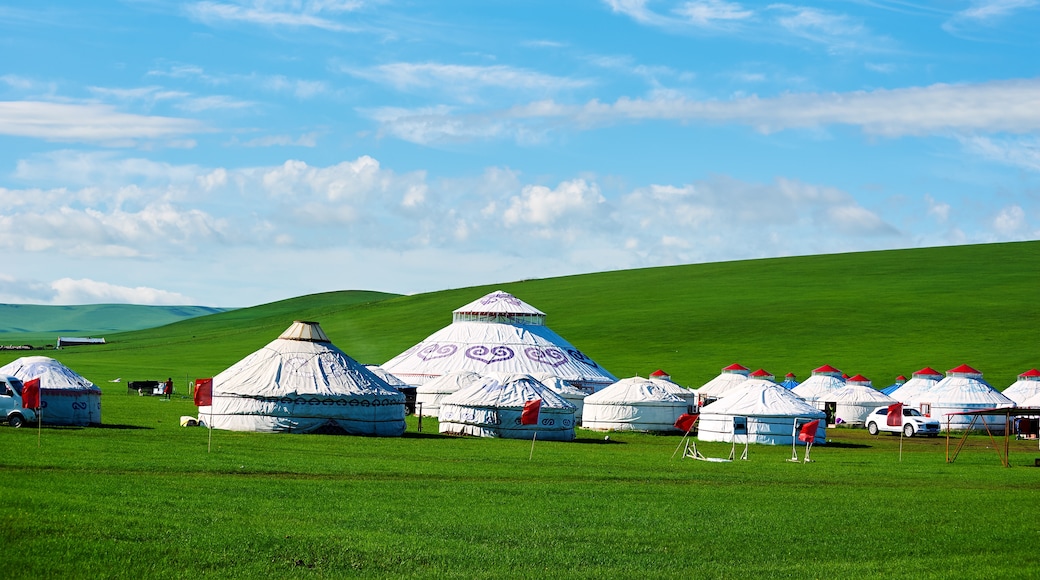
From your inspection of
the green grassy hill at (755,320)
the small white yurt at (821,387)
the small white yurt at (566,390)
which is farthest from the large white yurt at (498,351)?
the green grassy hill at (755,320)

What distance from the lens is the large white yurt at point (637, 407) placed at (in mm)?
52125

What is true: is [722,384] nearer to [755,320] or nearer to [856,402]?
[856,402]

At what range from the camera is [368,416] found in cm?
4278

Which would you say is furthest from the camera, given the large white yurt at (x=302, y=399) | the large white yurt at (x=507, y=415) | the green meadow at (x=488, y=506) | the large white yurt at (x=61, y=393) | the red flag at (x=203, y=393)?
the large white yurt at (x=507, y=415)

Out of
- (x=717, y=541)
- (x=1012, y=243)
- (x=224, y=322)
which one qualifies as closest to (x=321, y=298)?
(x=224, y=322)

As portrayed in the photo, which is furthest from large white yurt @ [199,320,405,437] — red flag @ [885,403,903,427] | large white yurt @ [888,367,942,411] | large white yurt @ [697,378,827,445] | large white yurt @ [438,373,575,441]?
large white yurt @ [888,367,942,411]

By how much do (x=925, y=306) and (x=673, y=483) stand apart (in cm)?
8047

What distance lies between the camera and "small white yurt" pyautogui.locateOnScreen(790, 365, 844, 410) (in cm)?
6631

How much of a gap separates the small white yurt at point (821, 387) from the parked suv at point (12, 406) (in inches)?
1618

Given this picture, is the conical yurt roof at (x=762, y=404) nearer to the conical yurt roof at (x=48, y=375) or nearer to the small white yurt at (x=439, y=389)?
the small white yurt at (x=439, y=389)

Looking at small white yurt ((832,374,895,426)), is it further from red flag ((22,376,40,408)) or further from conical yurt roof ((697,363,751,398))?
red flag ((22,376,40,408))

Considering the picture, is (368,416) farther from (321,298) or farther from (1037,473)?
(321,298)

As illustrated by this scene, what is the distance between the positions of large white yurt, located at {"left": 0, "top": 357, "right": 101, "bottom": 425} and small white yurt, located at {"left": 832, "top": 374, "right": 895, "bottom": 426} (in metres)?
39.0

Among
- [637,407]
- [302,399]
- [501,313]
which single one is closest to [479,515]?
[302,399]
